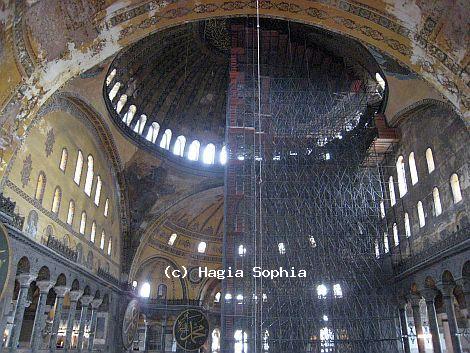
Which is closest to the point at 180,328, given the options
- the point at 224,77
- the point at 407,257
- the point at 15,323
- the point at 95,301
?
the point at 95,301

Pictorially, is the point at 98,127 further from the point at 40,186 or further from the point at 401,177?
the point at 401,177

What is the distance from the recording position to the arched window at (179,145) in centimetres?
2403

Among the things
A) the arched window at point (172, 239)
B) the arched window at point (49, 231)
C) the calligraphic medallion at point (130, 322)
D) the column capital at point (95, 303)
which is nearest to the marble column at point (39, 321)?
the arched window at point (49, 231)

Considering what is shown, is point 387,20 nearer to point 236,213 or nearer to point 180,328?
point 236,213

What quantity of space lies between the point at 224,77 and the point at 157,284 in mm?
13702

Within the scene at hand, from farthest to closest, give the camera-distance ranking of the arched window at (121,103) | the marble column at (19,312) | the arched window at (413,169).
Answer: the arched window at (121,103) < the arched window at (413,169) < the marble column at (19,312)

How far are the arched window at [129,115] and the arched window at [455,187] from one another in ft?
48.0

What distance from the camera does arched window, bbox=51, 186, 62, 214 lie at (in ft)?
47.9

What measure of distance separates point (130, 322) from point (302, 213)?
39.0ft

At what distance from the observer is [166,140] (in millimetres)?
23656

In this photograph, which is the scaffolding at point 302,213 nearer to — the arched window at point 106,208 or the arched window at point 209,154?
the arched window at point 106,208

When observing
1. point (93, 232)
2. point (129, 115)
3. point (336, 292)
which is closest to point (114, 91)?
point (129, 115)

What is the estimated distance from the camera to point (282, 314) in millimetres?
15359

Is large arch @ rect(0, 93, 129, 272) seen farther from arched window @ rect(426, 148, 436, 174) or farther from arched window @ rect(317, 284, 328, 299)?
arched window @ rect(426, 148, 436, 174)
